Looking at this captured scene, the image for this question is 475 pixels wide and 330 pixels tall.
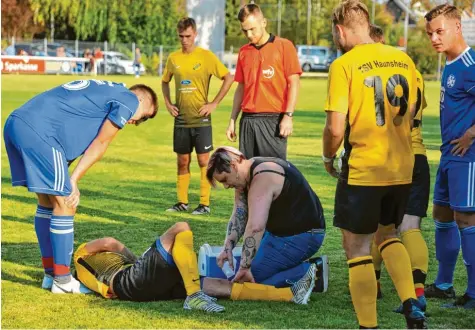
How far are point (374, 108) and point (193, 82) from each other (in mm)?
5988

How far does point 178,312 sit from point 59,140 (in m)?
1.57

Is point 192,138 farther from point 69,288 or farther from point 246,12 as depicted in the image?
point 69,288

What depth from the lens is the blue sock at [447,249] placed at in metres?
6.66

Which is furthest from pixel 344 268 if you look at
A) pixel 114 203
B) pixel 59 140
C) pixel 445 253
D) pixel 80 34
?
pixel 80 34

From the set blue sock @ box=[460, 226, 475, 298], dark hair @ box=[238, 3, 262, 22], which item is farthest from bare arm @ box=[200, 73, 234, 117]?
blue sock @ box=[460, 226, 475, 298]

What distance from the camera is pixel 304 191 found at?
641cm

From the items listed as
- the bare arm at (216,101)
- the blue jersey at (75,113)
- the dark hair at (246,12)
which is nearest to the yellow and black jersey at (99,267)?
the blue jersey at (75,113)

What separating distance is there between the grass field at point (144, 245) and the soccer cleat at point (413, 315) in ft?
1.22

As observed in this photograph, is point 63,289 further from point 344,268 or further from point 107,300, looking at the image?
point 344,268

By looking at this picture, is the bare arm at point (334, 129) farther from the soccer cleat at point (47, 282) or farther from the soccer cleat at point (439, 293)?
the soccer cleat at point (47, 282)

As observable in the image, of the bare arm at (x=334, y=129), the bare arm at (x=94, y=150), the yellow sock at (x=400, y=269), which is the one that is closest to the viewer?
the bare arm at (x=334, y=129)

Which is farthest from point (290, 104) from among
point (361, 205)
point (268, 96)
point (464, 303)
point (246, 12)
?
point (361, 205)

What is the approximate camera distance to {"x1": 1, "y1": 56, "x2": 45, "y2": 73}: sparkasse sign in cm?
5463

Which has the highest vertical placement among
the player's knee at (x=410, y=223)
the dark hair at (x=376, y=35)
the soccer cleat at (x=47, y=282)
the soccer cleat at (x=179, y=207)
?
the dark hair at (x=376, y=35)
